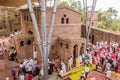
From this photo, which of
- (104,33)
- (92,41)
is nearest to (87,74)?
(104,33)

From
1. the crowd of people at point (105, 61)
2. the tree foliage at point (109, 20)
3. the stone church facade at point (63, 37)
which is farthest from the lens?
the tree foliage at point (109, 20)

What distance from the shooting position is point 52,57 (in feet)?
60.4

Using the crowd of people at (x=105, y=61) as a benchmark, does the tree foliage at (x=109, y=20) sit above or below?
above

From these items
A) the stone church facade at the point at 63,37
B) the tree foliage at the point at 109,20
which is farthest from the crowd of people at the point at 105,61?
the tree foliage at the point at 109,20

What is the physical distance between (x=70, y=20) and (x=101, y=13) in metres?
17.4

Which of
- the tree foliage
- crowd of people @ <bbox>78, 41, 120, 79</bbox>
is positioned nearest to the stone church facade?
crowd of people @ <bbox>78, 41, 120, 79</bbox>

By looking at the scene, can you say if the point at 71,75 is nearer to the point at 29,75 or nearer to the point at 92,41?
the point at 29,75

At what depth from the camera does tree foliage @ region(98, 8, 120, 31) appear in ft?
101

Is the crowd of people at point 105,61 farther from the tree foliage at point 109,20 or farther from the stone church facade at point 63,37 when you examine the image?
the tree foliage at point 109,20

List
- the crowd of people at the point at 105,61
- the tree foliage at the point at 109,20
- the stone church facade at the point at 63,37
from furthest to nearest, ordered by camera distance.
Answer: the tree foliage at the point at 109,20
the stone church facade at the point at 63,37
the crowd of people at the point at 105,61

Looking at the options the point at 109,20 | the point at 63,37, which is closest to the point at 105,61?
the point at 63,37

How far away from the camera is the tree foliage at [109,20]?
30934 millimetres

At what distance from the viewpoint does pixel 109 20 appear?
31781 mm

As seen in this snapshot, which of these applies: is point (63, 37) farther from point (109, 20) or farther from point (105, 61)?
point (109, 20)
